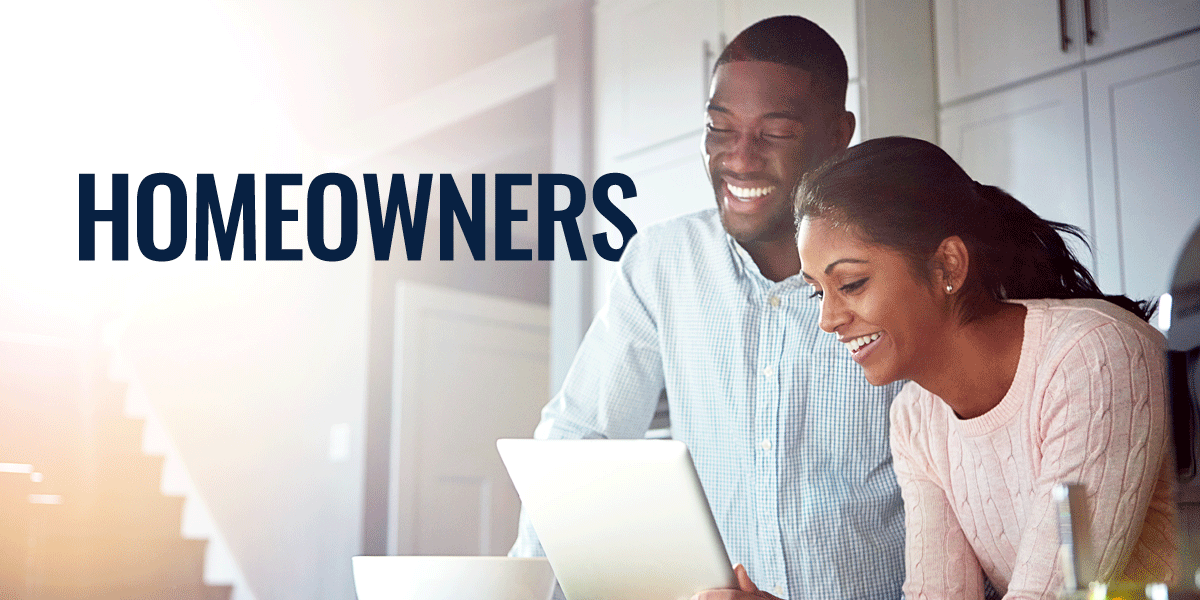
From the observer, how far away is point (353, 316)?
3.96 meters

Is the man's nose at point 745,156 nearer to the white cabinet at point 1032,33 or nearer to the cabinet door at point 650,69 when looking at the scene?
the white cabinet at point 1032,33

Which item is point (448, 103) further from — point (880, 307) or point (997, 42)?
point (880, 307)

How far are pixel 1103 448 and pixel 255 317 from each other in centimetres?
364

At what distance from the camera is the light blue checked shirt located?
1435mm

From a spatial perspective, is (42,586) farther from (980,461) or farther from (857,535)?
(980,461)

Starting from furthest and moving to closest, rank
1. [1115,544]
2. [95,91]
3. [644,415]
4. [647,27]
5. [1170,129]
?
[95,91] < [647,27] < [1170,129] < [644,415] < [1115,544]

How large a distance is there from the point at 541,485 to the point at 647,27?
1.87 metres

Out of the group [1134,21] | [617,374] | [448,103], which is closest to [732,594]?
[617,374]

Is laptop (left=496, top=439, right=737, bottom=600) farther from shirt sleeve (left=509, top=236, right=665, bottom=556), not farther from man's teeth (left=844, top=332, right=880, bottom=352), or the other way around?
shirt sleeve (left=509, top=236, right=665, bottom=556)

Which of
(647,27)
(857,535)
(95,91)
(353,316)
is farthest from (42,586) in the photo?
(857,535)

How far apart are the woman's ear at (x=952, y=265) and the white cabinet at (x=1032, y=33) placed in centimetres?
110

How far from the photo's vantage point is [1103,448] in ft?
3.16

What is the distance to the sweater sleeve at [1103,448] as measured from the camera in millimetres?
954

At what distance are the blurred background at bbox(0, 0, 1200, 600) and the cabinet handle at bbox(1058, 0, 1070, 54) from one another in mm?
1411
